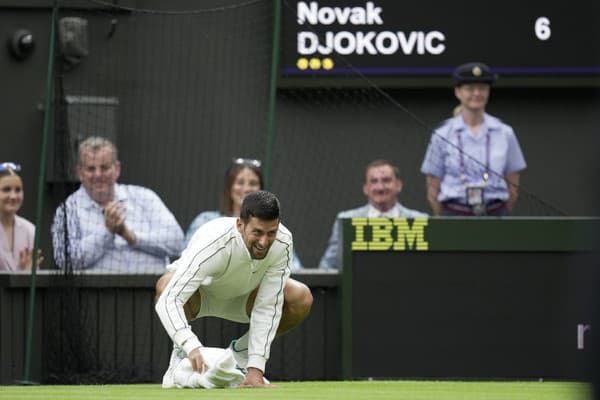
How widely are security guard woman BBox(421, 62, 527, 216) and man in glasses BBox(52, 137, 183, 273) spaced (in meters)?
1.92

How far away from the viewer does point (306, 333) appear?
1006 centimetres

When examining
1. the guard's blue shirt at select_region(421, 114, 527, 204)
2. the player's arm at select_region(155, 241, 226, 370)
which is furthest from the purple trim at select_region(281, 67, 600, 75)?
the player's arm at select_region(155, 241, 226, 370)

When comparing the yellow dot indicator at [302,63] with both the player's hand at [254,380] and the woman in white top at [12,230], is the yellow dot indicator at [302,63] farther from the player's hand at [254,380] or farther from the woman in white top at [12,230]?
the player's hand at [254,380]

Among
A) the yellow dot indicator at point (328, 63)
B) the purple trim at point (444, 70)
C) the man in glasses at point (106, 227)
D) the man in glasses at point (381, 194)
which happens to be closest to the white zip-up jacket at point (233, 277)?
the man in glasses at point (106, 227)

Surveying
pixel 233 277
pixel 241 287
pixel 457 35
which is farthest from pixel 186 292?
pixel 457 35

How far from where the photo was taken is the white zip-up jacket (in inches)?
291

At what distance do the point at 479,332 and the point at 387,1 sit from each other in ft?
10.3

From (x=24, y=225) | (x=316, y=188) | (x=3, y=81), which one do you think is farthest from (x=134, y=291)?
(x=3, y=81)

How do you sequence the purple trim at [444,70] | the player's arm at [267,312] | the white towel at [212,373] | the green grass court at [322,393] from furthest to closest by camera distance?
the purple trim at [444,70] < the player's arm at [267,312] < the white towel at [212,373] < the green grass court at [322,393]

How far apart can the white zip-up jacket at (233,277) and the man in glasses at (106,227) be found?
2234 millimetres

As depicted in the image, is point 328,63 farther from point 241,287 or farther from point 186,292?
point 186,292

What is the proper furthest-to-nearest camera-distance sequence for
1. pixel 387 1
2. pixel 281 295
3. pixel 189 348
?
1. pixel 387 1
2. pixel 281 295
3. pixel 189 348

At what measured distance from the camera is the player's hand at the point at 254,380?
747 cm

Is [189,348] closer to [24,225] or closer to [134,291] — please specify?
[134,291]
